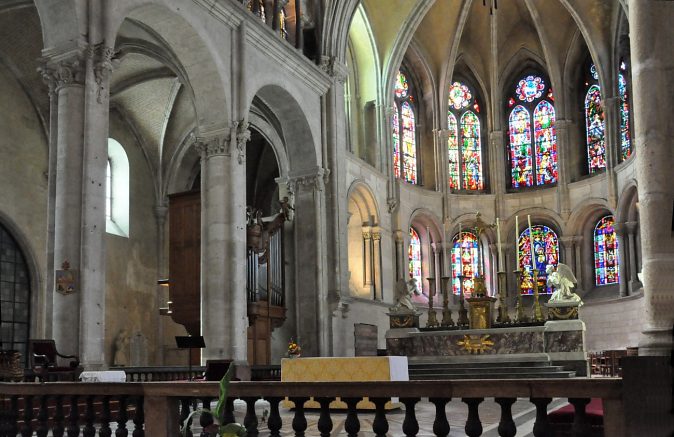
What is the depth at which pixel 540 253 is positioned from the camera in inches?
1129

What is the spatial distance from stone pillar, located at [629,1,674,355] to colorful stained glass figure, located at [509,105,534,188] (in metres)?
25.1

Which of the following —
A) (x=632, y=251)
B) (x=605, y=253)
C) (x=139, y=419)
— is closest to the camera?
(x=139, y=419)

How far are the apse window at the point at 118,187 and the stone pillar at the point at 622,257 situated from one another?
15468 millimetres

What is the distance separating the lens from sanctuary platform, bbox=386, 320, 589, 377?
16000 millimetres

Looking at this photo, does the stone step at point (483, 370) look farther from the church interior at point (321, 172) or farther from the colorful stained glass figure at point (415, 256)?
the colorful stained glass figure at point (415, 256)

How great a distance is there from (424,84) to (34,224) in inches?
626

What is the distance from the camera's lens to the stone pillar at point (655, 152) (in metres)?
4.79

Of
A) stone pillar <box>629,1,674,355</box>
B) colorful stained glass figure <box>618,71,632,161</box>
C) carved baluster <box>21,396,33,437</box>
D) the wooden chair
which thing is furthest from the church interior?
carved baluster <box>21,396,33,437</box>

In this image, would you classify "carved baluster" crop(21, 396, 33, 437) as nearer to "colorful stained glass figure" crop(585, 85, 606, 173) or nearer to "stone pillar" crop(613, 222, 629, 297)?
"stone pillar" crop(613, 222, 629, 297)

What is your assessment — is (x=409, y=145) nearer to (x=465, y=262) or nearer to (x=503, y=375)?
(x=465, y=262)

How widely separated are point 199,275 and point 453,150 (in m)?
14.4

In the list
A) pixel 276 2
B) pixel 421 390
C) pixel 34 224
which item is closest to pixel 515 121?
pixel 276 2

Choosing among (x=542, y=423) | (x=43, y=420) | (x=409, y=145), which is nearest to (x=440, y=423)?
(x=542, y=423)

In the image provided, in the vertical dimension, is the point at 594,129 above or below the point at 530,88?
below
